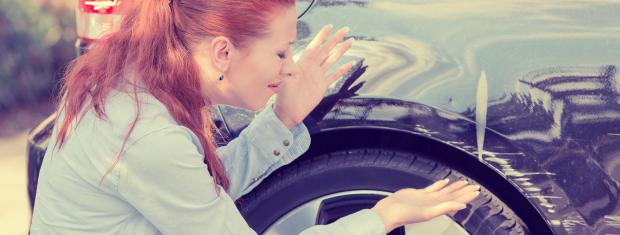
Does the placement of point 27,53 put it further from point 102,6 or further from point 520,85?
point 520,85

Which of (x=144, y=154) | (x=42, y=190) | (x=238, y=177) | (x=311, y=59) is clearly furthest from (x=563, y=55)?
(x=42, y=190)

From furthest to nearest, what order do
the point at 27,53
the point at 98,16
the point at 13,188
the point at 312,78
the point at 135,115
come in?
the point at 27,53 < the point at 13,188 < the point at 98,16 < the point at 312,78 < the point at 135,115

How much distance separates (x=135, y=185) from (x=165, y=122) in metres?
0.12

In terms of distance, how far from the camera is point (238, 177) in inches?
68.1

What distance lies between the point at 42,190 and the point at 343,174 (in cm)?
68

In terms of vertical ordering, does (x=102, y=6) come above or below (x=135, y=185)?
above

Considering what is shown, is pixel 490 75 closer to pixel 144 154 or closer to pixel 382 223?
pixel 382 223

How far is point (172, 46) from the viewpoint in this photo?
134 cm

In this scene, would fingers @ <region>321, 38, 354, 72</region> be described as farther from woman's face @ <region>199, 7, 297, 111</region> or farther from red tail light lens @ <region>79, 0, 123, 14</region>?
red tail light lens @ <region>79, 0, 123, 14</region>

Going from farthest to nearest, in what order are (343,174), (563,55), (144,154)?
(343,174) < (563,55) < (144,154)

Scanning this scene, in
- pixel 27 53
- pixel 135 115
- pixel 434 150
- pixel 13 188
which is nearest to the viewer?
pixel 135 115

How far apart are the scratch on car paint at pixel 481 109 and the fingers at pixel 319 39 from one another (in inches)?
13.9

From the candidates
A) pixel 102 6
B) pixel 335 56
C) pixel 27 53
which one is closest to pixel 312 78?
pixel 335 56

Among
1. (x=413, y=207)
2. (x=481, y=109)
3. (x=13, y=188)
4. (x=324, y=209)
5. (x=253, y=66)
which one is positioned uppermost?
(x=253, y=66)
